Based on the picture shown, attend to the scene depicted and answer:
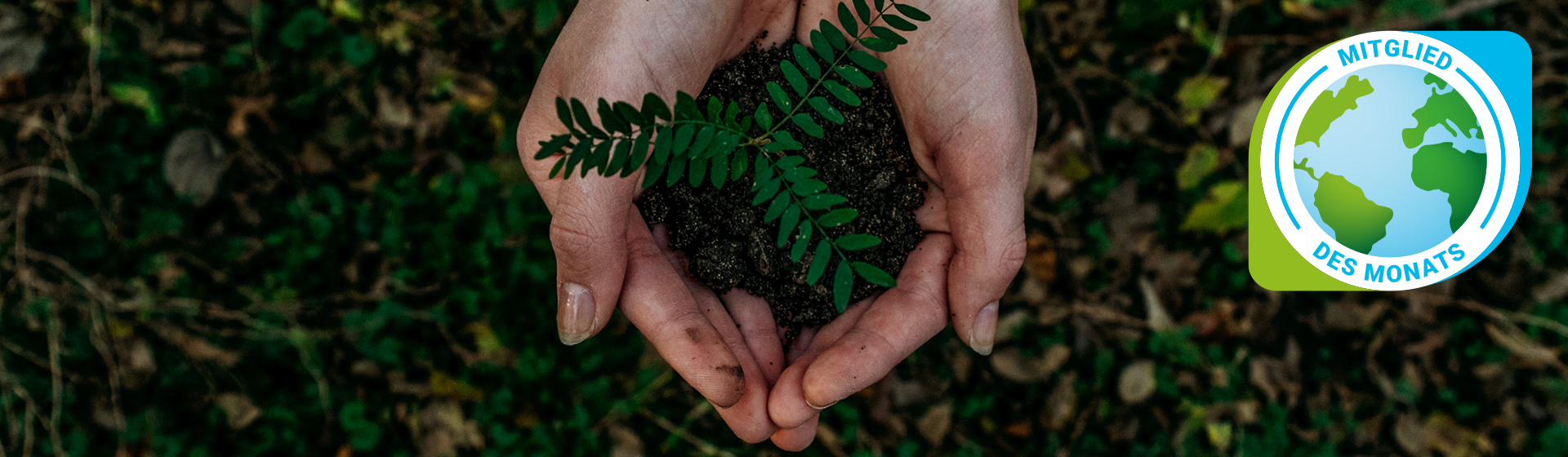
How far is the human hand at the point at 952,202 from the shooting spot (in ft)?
7.86

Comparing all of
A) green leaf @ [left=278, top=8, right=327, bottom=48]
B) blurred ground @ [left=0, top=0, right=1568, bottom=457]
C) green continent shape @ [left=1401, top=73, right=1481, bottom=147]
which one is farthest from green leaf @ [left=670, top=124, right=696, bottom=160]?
green continent shape @ [left=1401, top=73, right=1481, bottom=147]

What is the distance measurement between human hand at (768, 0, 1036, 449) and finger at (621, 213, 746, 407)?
0.17 m

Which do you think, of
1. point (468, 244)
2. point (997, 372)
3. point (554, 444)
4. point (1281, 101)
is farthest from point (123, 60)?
point (1281, 101)

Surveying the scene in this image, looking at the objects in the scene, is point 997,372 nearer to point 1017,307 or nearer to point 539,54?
point 1017,307

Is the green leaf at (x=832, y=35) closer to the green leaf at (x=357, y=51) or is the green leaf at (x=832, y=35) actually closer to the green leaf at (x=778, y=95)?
the green leaf at (x=778, y=95)

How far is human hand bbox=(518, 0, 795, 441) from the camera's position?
2166 millimetres

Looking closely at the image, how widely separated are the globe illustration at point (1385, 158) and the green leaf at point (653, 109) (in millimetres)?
2630

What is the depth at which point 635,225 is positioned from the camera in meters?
2.44

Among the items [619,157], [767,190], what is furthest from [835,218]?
[619,157]

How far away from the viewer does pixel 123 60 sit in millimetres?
3281

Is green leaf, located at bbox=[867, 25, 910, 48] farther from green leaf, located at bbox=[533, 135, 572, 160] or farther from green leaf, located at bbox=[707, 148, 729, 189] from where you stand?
green leaf, located at bbox=[533, 135, 572, 160]

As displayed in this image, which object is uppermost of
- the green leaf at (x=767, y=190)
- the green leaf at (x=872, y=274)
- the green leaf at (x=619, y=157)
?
the green leaf at (x=619, y=157)

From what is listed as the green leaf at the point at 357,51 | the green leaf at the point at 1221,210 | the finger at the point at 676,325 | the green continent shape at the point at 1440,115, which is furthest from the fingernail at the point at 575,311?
the green continent shape at the point at 1440,115

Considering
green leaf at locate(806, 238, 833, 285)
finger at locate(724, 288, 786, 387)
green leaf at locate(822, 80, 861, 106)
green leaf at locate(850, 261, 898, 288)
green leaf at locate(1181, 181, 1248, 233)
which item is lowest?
green leaf at locate(1181, 181, 1248, 233)
